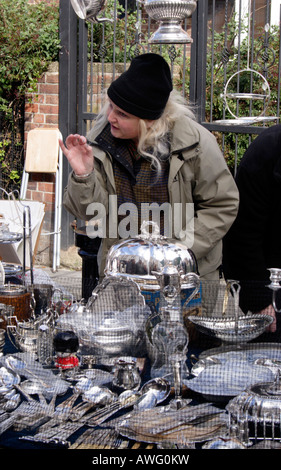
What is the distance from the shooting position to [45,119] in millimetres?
5559

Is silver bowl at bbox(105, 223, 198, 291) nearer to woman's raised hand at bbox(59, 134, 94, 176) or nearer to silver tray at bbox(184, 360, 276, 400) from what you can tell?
silver tray at bbox(184, 360, 276, 400)

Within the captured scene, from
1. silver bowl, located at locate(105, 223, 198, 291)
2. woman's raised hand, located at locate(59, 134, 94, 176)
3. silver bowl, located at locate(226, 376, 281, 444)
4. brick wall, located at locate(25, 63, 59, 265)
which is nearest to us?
silver bowl, located at locate(226, 376, 281, 444)

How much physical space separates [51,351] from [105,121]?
99 centimetres

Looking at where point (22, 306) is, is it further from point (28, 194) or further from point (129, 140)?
point (28, 194)

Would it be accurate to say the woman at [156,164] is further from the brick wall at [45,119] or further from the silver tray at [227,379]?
the brick wall at [45,119]

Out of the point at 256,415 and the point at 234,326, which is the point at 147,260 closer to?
the point at 234,326

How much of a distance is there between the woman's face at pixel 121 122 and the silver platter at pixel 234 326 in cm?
78

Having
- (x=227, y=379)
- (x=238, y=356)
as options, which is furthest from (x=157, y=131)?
(x=227, y=379)

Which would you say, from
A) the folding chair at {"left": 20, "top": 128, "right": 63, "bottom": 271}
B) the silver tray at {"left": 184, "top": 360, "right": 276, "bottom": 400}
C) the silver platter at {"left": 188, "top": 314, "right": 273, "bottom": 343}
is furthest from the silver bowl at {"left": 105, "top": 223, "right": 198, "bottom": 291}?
the folding chair at {"left": 20, "top": 128, "right": 63, "bottom": 271}

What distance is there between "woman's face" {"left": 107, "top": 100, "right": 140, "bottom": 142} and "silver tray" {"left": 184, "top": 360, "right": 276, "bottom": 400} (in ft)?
Result: 3.27

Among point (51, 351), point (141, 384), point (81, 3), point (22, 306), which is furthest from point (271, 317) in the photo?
point (81, 3)

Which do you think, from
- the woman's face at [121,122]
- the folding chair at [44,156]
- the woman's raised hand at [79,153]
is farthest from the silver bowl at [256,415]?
the folding chair at [44,156]

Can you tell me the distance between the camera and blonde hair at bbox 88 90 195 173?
239cm

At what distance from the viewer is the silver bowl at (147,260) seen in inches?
75.6
